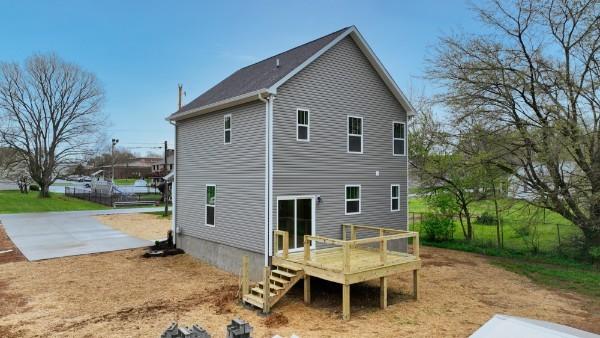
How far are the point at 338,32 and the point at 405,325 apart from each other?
361 inches

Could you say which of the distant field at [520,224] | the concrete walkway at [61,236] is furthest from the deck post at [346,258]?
the concrete walkway at [61,236]

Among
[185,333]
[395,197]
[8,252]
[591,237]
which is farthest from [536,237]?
[8,252]

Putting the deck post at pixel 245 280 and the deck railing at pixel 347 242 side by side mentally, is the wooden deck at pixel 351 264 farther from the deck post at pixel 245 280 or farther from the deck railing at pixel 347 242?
the deck post at pixel 245 280

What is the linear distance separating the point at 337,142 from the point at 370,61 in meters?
3.35

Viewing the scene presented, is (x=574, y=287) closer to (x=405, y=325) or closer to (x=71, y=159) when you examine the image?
(x=405, y=325)

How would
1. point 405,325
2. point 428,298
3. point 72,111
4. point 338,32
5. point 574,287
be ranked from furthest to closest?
point 72,111 → point 338,32 → point 574,287 → point 428,298 → point 405,325

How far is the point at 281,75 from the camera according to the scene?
36.6ft

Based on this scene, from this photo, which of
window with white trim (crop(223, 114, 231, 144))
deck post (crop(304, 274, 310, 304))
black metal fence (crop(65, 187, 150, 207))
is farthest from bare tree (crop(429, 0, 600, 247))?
black metal fence (crop(65, 187, 150, 207))

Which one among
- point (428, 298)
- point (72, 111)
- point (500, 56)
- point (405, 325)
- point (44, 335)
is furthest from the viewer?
point (72, 111)

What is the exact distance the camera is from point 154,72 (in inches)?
1217

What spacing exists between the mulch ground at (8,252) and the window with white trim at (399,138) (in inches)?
575

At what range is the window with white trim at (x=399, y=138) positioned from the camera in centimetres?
1439

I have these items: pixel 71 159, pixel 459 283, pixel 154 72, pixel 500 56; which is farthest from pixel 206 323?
pixel 71 159

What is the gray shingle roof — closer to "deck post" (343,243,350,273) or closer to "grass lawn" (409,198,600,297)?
"deck post" (343,243,350,273)
